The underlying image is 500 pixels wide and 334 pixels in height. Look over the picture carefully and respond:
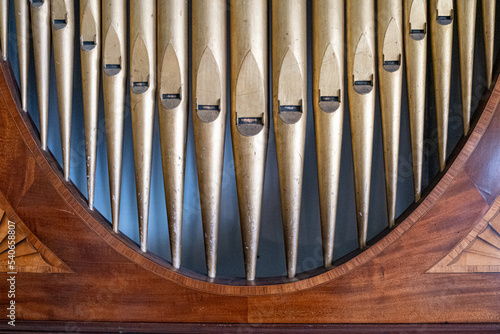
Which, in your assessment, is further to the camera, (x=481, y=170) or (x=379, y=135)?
(x=379, y=135)

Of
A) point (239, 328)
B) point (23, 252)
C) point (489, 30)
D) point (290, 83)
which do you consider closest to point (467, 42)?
point (489, 30)

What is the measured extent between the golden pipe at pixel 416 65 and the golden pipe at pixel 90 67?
0.89 m

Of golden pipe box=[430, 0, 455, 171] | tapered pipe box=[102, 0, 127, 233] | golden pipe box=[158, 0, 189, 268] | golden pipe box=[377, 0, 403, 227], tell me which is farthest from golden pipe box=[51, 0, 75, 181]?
golden pipe box=[430, 0, 455, 171]

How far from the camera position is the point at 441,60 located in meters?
1.43

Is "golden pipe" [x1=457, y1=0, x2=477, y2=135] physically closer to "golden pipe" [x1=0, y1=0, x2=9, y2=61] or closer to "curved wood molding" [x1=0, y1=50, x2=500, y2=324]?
"curved wood molding" [x1=0, y1=50, x2=500, y2=324]

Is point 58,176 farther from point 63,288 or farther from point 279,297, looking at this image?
point 279,297

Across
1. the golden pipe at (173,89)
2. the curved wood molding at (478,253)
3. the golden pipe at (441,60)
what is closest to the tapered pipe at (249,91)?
the golden pipe at (173,89)

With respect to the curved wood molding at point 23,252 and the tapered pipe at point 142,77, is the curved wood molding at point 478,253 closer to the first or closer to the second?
the tapered pipe at point 142,77

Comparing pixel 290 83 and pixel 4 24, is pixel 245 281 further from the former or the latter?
pixel 4 24

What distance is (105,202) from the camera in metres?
1.69

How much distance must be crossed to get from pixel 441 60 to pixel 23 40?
123cm

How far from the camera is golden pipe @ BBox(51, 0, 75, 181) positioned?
1.46 m

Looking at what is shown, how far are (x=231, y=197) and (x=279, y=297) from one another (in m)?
0.37

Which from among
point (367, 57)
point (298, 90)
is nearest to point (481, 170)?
point (367, 57)
